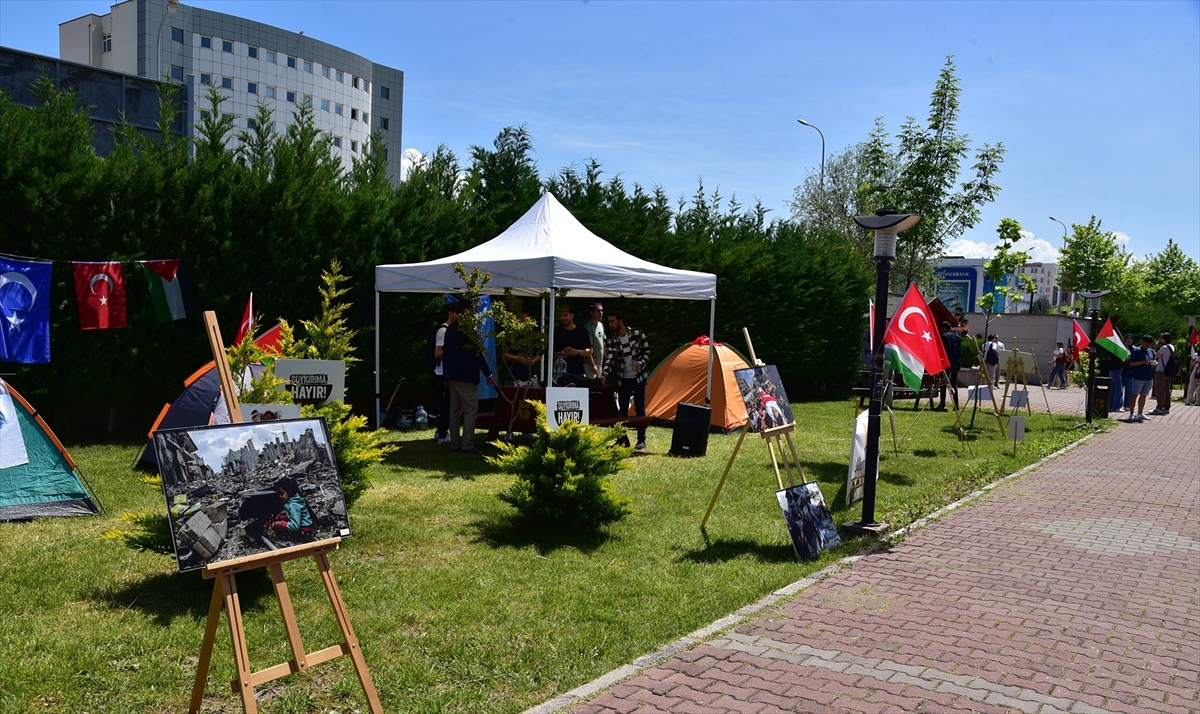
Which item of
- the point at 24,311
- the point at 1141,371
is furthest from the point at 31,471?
the point at 1141,371

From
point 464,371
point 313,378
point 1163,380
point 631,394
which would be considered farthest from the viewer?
point 1163,380

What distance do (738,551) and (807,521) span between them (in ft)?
1.91

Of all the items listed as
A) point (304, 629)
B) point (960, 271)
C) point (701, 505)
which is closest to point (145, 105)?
point (701, 505)

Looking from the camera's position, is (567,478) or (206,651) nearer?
(206,651)

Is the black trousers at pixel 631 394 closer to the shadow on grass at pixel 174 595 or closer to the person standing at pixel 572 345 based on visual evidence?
the person standing at pixel 572 345

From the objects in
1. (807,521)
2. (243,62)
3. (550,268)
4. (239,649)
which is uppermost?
(243,62)

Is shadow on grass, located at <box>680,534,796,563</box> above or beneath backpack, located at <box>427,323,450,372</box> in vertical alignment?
beneath

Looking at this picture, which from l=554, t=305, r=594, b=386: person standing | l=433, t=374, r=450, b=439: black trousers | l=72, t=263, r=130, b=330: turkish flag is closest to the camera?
l=72, t=263, r=130, b=330: turkish flag

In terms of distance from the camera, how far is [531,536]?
284 inches

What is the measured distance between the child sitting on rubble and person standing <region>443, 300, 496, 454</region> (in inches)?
257

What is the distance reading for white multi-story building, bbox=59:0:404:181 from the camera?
60.3 metres

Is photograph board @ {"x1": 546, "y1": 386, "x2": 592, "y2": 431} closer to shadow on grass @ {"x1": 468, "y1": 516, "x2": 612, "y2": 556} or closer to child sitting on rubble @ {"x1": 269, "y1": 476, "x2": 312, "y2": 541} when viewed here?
shadow on grass @ {"x1": 468, "y1": 516, "x2": 612, "y2": 556}

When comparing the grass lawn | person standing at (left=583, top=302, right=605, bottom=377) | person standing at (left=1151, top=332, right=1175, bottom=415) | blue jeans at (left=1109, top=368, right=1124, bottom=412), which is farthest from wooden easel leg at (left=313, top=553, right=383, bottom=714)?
person standing at (left=1151, top=332, right=1175, bottom=415)

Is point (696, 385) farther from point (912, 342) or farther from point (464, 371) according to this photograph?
point (912, 342)
